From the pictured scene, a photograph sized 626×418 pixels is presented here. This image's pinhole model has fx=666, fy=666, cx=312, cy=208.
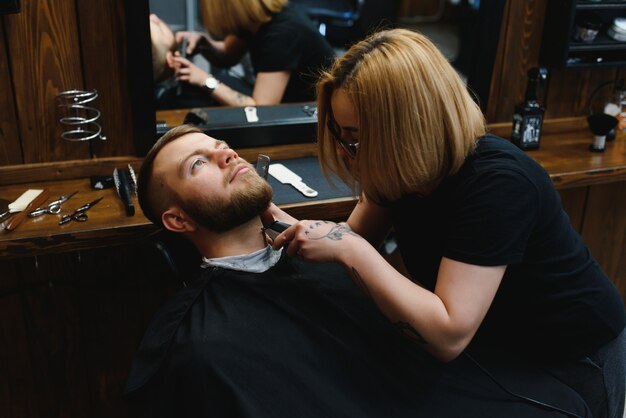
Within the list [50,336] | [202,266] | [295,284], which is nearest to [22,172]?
[50,336]

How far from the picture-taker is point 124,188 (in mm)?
1921

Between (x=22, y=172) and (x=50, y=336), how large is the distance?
20.8 inches

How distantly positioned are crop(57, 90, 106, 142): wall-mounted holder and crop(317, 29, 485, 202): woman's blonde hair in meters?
0.85

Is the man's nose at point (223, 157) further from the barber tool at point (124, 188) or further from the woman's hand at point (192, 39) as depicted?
the woman's hand at point (192, 39)

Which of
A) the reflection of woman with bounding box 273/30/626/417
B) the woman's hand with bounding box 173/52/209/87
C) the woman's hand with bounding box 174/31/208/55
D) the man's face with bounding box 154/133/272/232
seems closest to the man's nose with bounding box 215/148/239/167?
the man's face with bounding box 154/133/272/232

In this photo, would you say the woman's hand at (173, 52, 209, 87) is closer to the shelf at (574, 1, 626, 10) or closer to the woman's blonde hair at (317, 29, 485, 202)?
the woman's blonde hair at (317, 29, 485, 202)

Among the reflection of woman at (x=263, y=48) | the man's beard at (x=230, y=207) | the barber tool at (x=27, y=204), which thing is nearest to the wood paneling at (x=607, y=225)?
the reflection of woman at (x=263, y=48)

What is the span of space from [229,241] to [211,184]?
158 millimetres

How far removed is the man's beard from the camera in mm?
1623

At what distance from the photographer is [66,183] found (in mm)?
2041

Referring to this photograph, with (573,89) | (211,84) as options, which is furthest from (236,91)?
(573,89)

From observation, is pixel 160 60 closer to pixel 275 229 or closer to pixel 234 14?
pixel 234 14

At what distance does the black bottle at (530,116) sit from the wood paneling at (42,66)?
1494 millimetres

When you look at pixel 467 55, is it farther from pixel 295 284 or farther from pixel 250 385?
pixel 250 385
